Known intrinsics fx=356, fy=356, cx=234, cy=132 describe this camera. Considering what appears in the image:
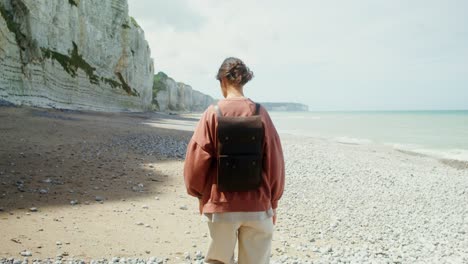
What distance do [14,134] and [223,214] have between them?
1373cm

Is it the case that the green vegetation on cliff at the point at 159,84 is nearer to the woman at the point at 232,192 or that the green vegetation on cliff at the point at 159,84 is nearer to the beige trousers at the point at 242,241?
the woman at the point at 232,192

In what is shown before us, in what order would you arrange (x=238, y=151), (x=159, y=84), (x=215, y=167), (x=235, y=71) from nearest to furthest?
(x=238, y=151)
(x=215, y=167)
(x=235, y=71)
(x=159, y=84)

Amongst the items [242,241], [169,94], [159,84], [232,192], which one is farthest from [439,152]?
[169,94]

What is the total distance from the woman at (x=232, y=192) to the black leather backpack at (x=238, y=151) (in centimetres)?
6

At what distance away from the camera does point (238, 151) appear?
3.21 metres

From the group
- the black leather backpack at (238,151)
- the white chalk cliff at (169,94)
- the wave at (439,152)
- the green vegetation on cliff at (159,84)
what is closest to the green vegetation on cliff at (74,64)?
the wave at (439,152)

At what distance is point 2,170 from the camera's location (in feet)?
30.1

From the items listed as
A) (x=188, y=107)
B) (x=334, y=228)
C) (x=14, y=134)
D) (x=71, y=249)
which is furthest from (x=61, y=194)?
(x=188, y=107)

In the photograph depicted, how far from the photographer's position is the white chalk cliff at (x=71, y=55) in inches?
1096

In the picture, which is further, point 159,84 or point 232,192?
point 159,84

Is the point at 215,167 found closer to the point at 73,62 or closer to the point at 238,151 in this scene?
the point at 238,151

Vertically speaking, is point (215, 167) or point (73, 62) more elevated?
point (73, 62)

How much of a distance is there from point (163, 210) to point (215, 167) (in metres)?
5.13

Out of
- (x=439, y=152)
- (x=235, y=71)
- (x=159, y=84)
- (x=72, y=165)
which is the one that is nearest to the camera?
(x=235, y=71)
